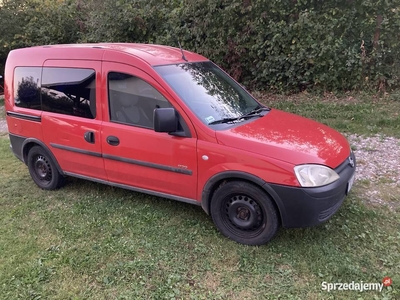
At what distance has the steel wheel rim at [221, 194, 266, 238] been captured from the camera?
3467 millimetres

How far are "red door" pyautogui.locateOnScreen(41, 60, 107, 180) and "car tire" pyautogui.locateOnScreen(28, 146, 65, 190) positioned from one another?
24 cm

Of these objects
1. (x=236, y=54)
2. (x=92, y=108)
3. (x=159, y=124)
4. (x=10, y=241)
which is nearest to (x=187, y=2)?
(x=236, y=54)

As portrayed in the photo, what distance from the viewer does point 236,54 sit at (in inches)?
362

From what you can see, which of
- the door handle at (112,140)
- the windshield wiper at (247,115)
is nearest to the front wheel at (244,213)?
the windshield wiper at (247,115)

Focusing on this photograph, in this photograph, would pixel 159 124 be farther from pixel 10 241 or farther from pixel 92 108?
pixel 10 241

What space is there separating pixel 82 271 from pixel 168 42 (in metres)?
7.83

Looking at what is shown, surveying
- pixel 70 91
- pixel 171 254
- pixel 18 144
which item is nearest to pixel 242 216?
pixel 171 254

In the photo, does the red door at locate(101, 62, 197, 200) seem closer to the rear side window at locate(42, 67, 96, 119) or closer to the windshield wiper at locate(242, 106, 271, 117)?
the rear side window at locate(42, 67, 96, 119)


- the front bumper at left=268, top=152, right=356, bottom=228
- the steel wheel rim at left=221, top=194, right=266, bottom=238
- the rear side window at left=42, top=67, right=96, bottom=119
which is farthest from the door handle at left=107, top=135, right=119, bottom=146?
the front bumper at left=268, top=152, right=356, bottom=228

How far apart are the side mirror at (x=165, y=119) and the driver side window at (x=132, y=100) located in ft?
0.84

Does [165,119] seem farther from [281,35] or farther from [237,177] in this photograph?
[281,35]

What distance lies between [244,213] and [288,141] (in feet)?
2.68

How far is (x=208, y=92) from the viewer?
4.09m

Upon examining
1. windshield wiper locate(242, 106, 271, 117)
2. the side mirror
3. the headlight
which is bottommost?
the headlight
